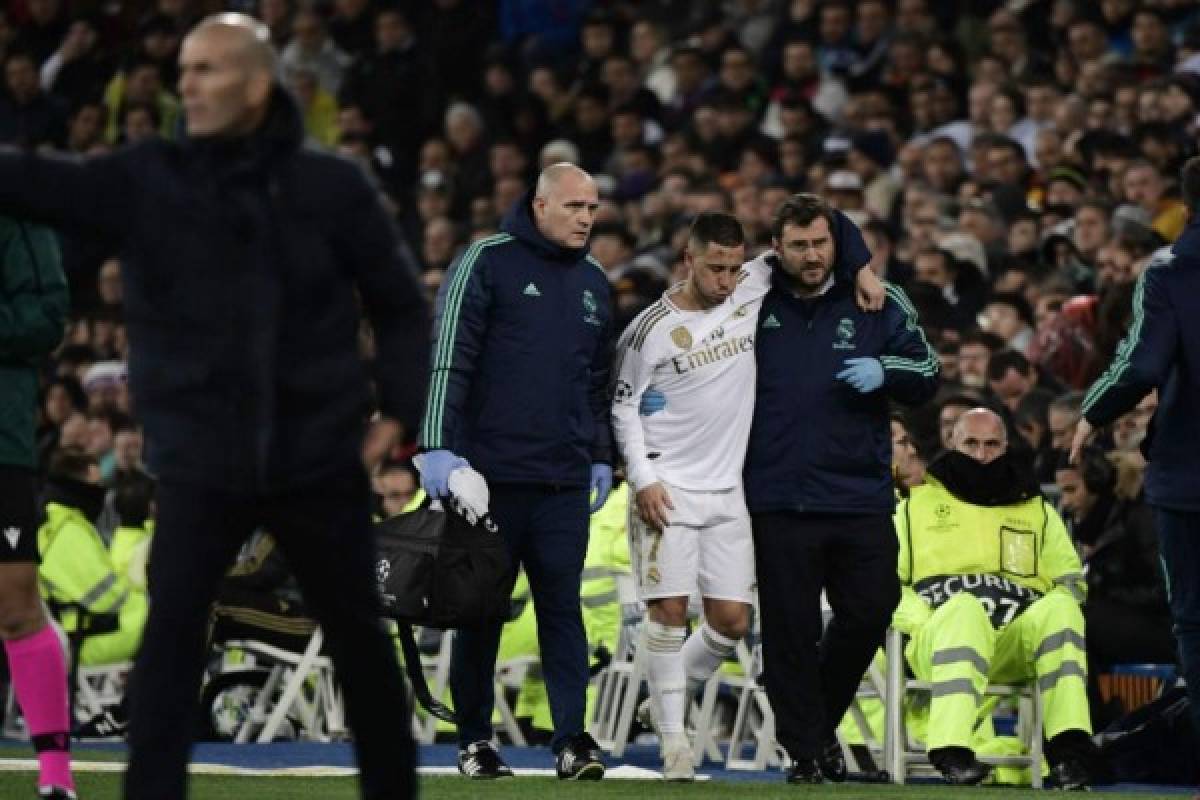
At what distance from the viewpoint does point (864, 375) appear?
9680 mm

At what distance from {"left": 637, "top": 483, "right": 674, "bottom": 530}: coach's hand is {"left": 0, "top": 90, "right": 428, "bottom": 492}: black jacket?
3882 mm

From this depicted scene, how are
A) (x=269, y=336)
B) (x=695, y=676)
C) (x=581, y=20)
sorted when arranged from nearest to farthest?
(x=269, y=336) < (x=695, y=676) < (x=581, y=20)

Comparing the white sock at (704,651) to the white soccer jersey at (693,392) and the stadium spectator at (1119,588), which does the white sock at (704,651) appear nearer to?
the white soccer jersey at (693,392)

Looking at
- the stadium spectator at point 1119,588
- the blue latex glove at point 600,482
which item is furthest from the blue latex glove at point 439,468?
the stadium spectator at point 1119,588

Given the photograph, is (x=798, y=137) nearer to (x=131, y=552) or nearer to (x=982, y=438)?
(x=131, y=552)

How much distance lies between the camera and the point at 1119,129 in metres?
16.0

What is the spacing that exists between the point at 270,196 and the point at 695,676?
16.3 feet

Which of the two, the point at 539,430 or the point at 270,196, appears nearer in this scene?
the point at 270,196

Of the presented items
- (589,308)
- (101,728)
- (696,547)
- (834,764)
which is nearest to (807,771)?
(834,764)

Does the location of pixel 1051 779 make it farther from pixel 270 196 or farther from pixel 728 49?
pixel 728 49

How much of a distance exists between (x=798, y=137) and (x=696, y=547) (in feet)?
28.1

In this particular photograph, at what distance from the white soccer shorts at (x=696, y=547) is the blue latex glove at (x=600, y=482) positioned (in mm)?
133

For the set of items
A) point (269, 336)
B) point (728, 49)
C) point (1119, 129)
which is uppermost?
point (728, 49)

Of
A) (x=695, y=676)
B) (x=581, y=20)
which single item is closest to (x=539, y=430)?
(x=695, y=676)
